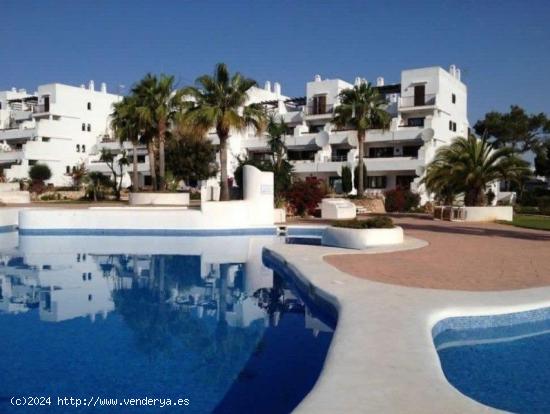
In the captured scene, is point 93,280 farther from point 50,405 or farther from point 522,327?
point 522,327

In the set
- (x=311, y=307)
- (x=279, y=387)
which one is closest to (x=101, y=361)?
(x=279, y=387)

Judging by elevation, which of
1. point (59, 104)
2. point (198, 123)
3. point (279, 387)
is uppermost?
point (59, 104)

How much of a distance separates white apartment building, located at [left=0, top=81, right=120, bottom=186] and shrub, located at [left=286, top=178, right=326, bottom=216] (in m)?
45.0

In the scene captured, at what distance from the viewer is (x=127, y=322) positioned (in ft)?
30.9

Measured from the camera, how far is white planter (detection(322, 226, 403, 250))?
639 inches

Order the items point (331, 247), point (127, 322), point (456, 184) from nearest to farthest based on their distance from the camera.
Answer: point (127, 322) → point (331, 247) → point (456, 184)

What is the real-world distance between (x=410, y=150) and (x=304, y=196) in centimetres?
2119

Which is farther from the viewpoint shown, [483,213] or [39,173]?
[39,173]

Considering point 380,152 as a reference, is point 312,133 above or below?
above

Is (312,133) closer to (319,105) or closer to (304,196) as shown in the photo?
(319,105)

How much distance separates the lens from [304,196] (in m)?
29.2

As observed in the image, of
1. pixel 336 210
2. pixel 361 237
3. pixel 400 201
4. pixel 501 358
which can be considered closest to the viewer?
pixel 501 358

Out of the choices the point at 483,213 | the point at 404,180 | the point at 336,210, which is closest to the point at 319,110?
the point at 404,180

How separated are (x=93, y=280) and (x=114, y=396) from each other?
756 centimetres
